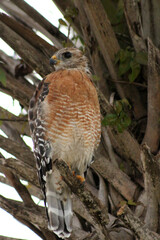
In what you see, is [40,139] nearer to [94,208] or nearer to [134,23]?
[94,208]

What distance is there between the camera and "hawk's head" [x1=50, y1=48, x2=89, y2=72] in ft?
14.1

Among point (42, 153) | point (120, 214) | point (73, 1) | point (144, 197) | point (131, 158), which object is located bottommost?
point (144, 197)

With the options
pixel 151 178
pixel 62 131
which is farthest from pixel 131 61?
pixel 151 178

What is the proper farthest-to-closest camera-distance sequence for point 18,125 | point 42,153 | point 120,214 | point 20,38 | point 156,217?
point 18,125 → point 20,38 → point 42,153 → point 156,217 → point 120,214

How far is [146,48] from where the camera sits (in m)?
4.13

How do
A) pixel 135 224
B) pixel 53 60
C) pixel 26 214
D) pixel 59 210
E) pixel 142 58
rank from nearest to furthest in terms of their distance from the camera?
pixel 135 224
pixel 26 214
pixel 59 210
pixel 142 58
pixel 53 60

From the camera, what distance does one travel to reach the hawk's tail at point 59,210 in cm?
349

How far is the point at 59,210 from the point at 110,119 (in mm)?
941

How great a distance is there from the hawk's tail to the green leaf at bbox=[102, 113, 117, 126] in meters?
0.77

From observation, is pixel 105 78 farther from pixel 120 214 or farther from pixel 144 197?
pixel 120 214

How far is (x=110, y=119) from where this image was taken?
3.66 meters

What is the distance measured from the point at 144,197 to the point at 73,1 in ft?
7.02

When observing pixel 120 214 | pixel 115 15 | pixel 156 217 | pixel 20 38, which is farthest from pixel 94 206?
pixel 115 15

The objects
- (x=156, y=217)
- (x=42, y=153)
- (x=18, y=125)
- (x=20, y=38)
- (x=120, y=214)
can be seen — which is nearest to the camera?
(x=120, y=214)
